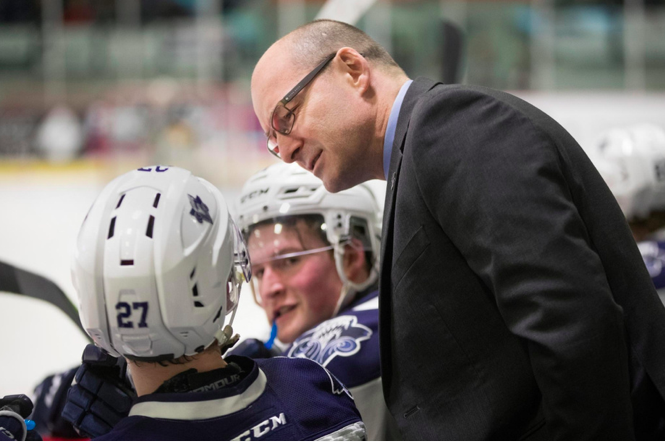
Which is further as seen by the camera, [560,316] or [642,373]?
[642,373]

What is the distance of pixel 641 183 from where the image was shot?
3.15 metres

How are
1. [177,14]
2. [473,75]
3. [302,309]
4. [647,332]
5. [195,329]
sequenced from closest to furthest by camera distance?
[195,329], [647,332], [302,309], [473,75], [177,14]

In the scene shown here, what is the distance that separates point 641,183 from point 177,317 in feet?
8.41

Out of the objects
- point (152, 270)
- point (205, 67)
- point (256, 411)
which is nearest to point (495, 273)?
point (256, 411)

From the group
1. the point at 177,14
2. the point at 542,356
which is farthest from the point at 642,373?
the point at 177,14

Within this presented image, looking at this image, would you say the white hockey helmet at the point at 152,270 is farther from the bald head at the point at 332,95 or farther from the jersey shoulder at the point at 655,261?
the jersey shoulder at the point at 655,261

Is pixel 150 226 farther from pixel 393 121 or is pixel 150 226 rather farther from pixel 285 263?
pixel 285 263

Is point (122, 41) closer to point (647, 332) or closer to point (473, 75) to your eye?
point (473, 75)

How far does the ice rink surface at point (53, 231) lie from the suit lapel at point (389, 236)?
289mm

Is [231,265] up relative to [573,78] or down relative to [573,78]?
up

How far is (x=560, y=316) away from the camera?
3.92 feet

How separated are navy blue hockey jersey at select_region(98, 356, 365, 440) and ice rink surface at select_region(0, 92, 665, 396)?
0.25 m

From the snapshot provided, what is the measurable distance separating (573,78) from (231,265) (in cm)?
919

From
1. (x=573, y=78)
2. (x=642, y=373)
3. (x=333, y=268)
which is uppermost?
(x=642, y=373)
